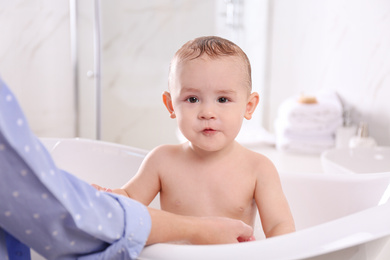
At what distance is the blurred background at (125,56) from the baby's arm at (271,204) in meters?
1.36

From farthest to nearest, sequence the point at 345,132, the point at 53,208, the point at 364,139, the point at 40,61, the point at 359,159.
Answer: the point at 40,61 < the point at 345,132 < the point at 364,139 < the point at 359,159 < the point at 53,208

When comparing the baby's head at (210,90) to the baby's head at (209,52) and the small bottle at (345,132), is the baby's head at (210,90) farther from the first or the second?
the small bottle at (345,132)

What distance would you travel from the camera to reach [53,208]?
70cm

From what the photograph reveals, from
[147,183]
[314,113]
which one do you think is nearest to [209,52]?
[147,183]

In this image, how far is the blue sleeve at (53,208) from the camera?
0.66 m

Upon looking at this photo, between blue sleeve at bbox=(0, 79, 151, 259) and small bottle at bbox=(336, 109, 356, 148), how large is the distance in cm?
158

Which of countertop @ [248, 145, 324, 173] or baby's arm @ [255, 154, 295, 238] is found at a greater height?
baby's arm @ [255, 154, 295, 238]

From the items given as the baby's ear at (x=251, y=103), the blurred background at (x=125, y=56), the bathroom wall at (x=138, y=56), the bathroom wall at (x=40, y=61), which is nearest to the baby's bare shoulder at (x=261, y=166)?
the baby's ear at (x=251, y=103)

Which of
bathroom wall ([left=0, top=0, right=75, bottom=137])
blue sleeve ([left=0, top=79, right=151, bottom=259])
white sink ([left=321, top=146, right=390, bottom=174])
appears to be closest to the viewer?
blue sleeve ([left=0, top=79, right=151, bottom=259])

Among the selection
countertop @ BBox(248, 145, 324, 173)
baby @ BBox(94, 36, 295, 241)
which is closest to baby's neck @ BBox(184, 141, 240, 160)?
baby @ BBox(94, 36, 295, 241)

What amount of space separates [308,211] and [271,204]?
0.45m

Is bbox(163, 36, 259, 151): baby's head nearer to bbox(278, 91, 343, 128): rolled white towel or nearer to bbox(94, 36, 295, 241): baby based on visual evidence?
bbox(94, 36, 295, 241): baby

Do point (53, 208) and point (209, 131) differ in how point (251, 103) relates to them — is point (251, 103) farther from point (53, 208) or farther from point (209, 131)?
point (53, 208)

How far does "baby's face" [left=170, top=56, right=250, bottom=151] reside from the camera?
1.12 m
